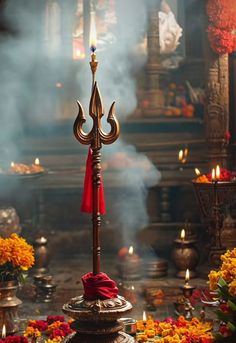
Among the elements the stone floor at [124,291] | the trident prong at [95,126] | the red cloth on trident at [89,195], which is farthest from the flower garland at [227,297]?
the stone floor at [124,291]

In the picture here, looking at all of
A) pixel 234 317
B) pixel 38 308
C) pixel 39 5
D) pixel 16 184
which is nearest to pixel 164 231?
pixel 16 184

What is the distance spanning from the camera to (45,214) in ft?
39.4

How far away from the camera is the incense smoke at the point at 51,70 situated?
12391 mm

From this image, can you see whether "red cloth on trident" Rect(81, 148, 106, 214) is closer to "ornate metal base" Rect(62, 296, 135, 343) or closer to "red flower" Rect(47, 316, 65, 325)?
"ornate metal base" Rect(62, 296, 135, 343)

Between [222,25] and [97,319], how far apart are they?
6.36m

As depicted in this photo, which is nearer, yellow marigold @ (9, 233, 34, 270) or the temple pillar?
yellow marigold @ (9, 233, 34, 270)

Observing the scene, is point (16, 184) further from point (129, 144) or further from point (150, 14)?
point (150, 14)

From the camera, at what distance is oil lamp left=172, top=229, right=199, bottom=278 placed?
396 inches

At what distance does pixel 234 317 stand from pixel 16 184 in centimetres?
670

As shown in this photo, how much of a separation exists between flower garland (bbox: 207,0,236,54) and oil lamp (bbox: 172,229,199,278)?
8.58ft

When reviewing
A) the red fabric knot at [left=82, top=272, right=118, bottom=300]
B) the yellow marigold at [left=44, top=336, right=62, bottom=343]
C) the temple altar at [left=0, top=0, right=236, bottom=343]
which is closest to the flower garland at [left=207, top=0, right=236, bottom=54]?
the temple altar at [left=0, top=0, right=236, bottom=343]

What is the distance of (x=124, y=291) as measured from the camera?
30.3 feet

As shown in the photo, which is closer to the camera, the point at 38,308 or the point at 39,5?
the point at 38,308

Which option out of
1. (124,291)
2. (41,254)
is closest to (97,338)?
(124,291)
